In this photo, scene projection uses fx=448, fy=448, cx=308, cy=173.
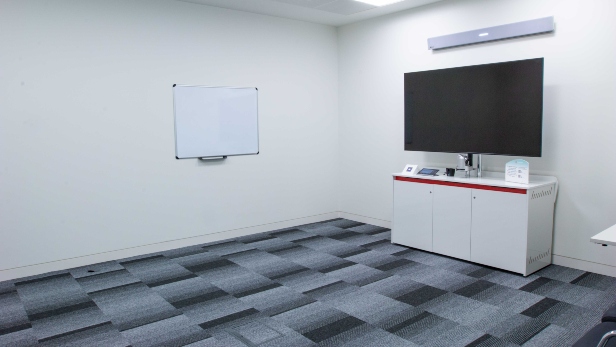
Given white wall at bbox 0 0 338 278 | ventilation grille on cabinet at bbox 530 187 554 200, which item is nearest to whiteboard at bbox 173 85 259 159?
white wall at bbox 0 0 338 278

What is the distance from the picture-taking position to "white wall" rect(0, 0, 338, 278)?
3820 millimetres

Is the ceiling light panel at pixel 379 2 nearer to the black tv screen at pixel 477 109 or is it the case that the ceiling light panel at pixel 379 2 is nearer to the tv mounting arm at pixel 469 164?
the black tv screen at pixel 477 109

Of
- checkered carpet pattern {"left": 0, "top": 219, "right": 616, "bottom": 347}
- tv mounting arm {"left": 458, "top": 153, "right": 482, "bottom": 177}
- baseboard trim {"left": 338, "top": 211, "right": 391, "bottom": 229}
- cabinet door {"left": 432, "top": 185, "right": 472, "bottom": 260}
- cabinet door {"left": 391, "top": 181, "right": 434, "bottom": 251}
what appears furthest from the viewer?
baseboard trim {"left": 338, "top": 211, "right": 391, "bottom": 229}

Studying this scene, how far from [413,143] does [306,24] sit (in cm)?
213

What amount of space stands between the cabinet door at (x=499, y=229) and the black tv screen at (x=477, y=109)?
17.0 inches

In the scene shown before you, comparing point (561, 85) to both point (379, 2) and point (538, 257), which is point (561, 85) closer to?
point (538, 257)

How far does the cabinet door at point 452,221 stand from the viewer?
409 centimetres

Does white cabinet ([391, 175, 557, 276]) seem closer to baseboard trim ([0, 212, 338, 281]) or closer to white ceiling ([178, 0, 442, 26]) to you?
baseboard trim ([0, 212, 338, 281])

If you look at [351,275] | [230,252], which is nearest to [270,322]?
[351,275]

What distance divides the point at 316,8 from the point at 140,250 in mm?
3152

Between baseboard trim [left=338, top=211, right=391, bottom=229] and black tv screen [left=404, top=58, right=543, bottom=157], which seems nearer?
black tv screen [left=404, top=58, right=543, bottom=157]

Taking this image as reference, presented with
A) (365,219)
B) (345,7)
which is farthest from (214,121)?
(365,219)

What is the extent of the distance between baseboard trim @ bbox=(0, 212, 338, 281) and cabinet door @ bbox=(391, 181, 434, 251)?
1.44m

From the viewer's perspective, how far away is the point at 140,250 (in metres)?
4.48
